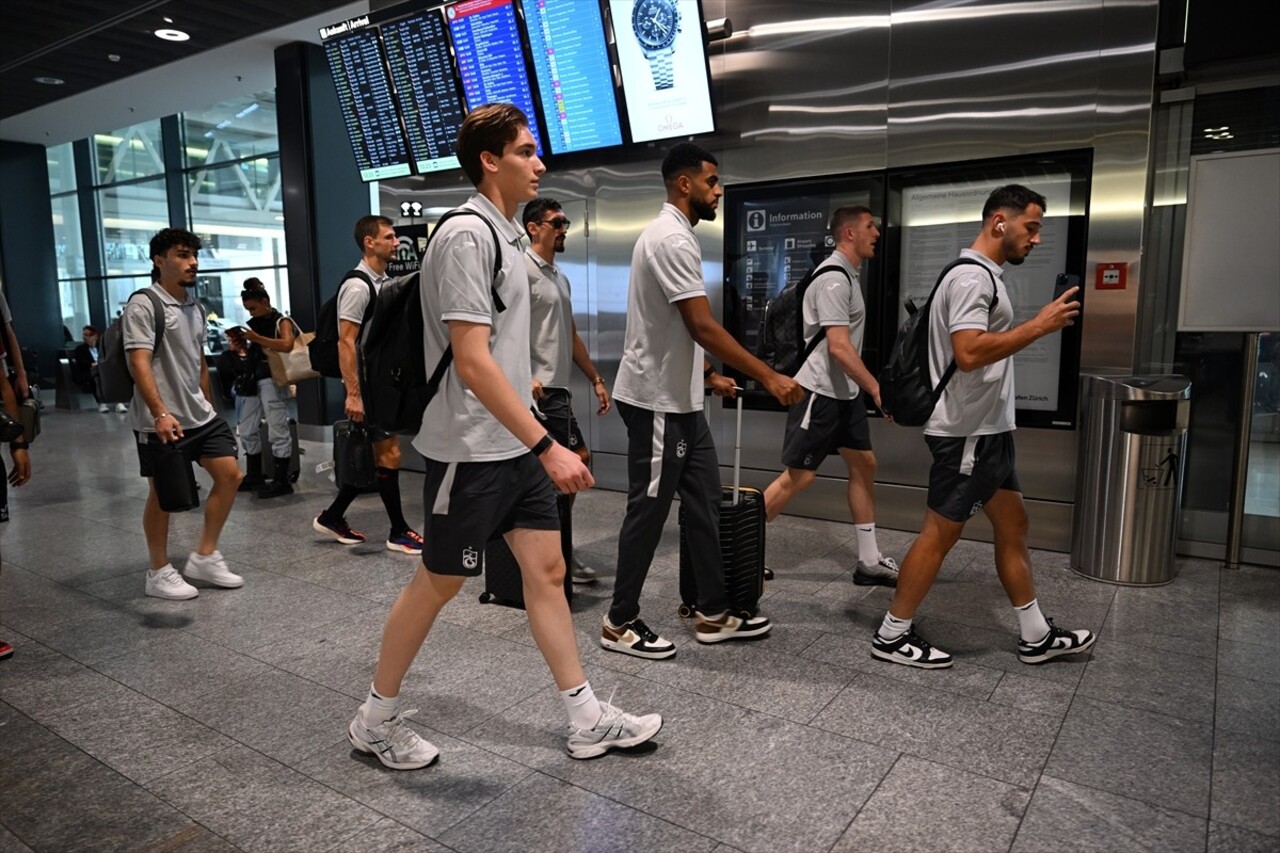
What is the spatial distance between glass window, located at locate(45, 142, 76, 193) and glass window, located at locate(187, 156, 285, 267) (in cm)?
418

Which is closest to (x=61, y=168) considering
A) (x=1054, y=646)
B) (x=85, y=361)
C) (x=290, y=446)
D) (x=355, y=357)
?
(x=85, y=361)

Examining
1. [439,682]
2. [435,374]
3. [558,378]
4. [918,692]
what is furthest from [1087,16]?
[439,682]

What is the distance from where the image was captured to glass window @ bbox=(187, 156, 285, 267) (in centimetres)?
1202

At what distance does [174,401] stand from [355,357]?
2.72 feet

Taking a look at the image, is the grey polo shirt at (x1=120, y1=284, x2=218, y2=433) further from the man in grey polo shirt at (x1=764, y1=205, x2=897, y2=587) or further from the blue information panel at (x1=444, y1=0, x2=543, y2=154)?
the blue information panel at (x1=444, y1=0, x2=543, y2=154)

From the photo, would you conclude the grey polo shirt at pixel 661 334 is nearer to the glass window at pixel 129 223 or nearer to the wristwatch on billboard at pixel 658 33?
the wristwatch on billboard at pixel 658 33

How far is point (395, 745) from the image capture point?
2336 millimetres

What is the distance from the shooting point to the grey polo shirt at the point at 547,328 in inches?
144

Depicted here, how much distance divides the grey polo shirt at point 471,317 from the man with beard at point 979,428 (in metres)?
1.51

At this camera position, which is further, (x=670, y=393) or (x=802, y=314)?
(x=802, y=314)

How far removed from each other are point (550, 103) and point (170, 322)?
11.5 feet

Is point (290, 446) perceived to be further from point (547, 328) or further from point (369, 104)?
point (547, 328)

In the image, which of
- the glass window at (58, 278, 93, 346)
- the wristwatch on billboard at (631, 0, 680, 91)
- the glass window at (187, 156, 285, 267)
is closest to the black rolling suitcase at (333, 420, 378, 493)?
the wristwatch on billboard at (631, 0, 680, 91)

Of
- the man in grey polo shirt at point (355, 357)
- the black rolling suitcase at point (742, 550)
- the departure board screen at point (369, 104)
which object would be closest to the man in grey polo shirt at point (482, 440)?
the black rolling suitcase at point (742, 550)
